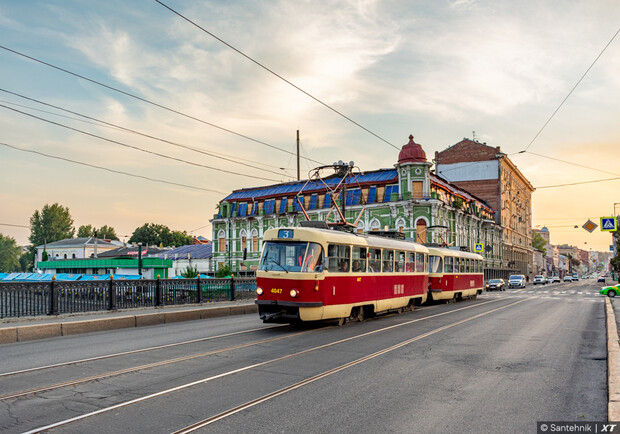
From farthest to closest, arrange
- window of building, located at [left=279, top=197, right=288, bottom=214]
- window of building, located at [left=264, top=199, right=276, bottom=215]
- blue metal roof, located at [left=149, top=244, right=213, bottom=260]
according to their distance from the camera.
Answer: blue metal roof, located at [left=149, top=244, right=213, bottom=260] → window of building, located at [left=264, top=199, right=276, bottom=215] → window of building, located at [left=279, top=197, right=288, bottom=214]

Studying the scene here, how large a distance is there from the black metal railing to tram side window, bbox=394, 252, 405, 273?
8.62 metres

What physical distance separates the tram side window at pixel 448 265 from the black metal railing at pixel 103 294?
11188mm

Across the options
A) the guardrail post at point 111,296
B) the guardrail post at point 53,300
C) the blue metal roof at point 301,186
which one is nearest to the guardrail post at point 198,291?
the guardrail post at point 111,296

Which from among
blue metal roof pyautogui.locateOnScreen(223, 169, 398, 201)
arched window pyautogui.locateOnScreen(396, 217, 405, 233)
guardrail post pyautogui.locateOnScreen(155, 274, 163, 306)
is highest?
blue metal roof pyautogui.locateOnScreen(223, 169, 398, 201)

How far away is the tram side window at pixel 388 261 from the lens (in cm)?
1812

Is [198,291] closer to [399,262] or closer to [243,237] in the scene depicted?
[399,262]

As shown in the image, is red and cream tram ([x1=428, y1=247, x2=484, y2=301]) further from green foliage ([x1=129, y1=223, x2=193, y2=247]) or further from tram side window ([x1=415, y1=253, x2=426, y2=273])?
green foliage ([x1=129, y1=223, x2=193, y2=247])

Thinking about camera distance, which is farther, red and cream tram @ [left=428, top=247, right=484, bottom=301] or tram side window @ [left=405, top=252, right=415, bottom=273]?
red and cream tram @ [left=428, top=247, right=484, bottom=301]

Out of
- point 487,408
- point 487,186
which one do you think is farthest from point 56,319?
point 487,186

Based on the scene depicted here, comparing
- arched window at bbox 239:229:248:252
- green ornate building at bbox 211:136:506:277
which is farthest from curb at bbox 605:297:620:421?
arched window at bbox 239:229:248:252

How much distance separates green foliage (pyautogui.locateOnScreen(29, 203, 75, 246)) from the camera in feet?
377

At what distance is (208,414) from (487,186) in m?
78.2

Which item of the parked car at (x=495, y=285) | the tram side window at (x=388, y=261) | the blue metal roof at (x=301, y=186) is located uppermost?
the blue metal roof at (x=301, y=186)

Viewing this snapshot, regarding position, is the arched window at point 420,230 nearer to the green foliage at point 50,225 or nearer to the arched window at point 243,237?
the arched window at point 243,237
